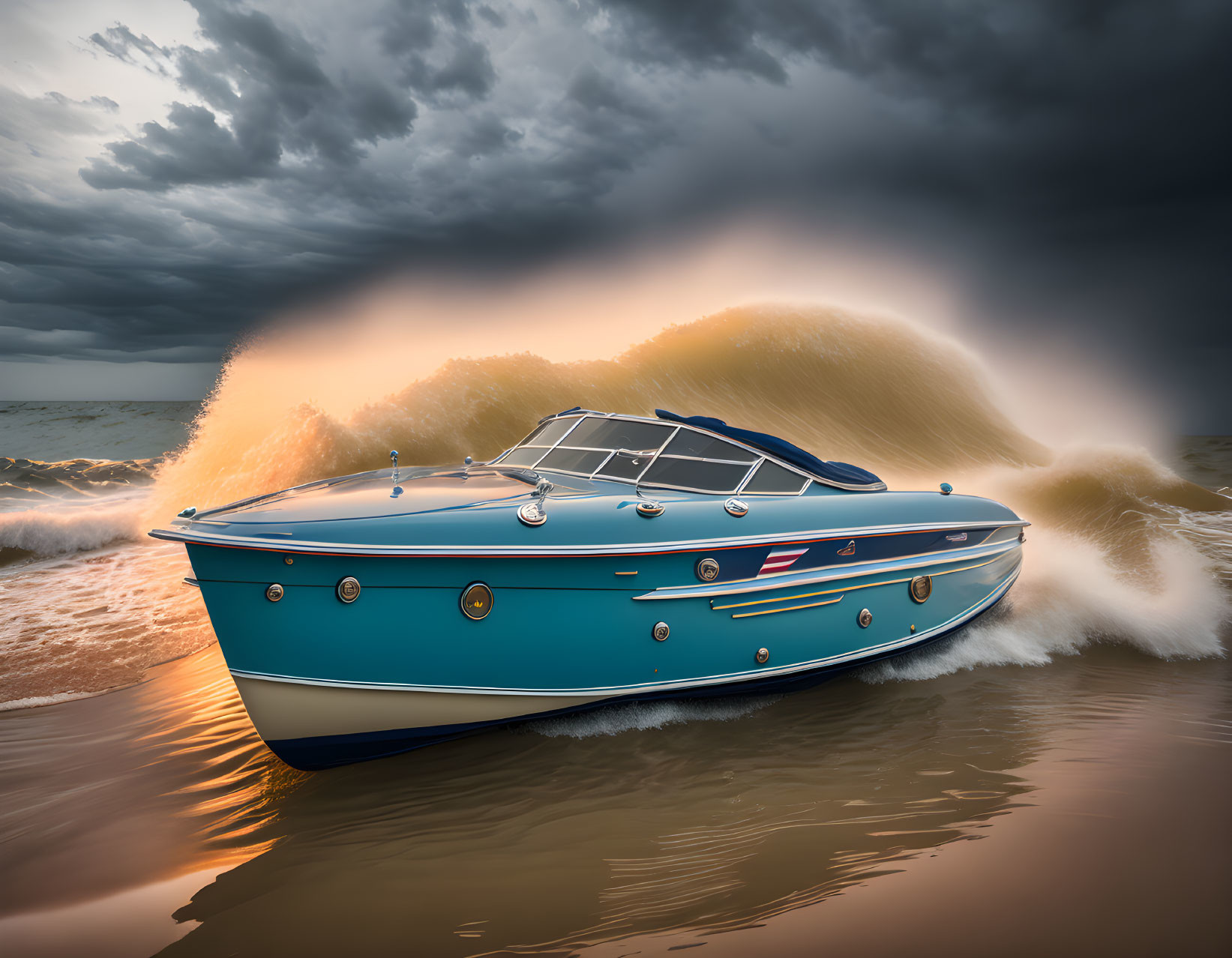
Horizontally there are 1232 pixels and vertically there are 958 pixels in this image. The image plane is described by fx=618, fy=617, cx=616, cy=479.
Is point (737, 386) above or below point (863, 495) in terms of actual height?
above

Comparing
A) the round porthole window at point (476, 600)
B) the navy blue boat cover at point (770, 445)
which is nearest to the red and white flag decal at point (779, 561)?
the navy blue boat cover at point (770, 445)

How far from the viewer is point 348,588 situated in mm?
3279

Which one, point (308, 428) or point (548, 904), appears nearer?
point (548, 904)

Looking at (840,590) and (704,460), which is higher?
(704,460)

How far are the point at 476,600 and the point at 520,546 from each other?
1.28ft

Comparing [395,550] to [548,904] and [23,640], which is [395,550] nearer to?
[548,904]

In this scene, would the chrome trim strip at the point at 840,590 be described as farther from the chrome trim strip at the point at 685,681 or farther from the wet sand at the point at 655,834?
the wet sand at the point at 655,834

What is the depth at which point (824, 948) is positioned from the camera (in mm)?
2238

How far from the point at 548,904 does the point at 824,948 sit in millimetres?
1069

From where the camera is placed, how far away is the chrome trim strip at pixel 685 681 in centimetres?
332

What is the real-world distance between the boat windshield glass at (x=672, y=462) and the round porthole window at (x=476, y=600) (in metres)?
1.44

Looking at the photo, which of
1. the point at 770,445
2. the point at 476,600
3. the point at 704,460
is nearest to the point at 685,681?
the point at 476,600

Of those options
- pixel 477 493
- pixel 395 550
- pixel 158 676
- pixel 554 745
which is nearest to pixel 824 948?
pixel 554 745

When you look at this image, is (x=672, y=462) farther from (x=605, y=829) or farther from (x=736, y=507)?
(x=605, y=829)
